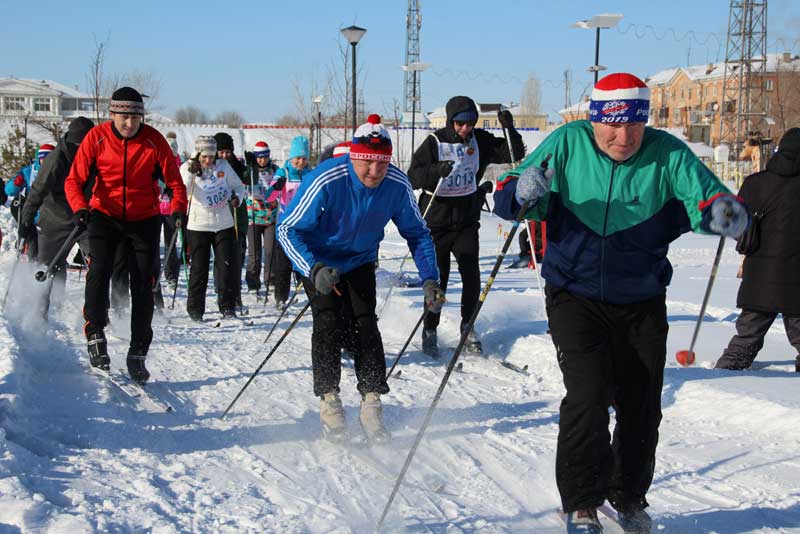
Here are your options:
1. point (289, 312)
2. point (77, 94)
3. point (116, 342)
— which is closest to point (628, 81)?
point (116, 342)

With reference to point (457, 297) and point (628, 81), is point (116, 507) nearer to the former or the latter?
point (628, 81)

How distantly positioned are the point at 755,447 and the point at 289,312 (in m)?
5.90

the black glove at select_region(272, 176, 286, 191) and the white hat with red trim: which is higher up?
the white hat with red trim

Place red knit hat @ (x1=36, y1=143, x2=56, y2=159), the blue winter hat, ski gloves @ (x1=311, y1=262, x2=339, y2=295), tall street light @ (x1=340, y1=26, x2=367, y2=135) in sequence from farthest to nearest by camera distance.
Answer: tall street light @ (x1=340, y1=26, x2=367, y2=135) → red knit hat @ (x1=36, y1=143, x2=56, y2=159) → the blue winter hat → ski gloves @ (x1=311, y1=262, x2=339, y2=295)

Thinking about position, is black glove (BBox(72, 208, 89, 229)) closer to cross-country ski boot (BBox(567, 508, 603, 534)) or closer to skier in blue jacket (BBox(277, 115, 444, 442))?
skier in blue jacket (BBox(277, 115, 444, 442))

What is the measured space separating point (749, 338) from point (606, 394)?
3919 millimetres

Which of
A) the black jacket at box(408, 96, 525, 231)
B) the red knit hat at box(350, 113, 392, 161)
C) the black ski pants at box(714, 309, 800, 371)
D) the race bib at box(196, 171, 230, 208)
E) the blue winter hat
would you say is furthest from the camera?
the blue winter hat

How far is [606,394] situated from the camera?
3.40m

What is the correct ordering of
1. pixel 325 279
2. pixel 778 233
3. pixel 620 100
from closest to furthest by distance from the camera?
pixel 620 100, pixel 325 279, pixel 778 233

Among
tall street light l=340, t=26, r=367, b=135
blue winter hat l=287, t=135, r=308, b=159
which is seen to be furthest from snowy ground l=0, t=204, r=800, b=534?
tall street light l=340, t=26, r=367, b=135

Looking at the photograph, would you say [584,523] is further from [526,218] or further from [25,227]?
[25,227]

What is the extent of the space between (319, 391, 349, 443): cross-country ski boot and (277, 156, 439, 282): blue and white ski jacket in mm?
787

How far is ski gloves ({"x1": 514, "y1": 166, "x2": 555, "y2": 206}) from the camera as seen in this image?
327 cm

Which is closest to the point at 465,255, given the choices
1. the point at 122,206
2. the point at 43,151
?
the point at 122,206
